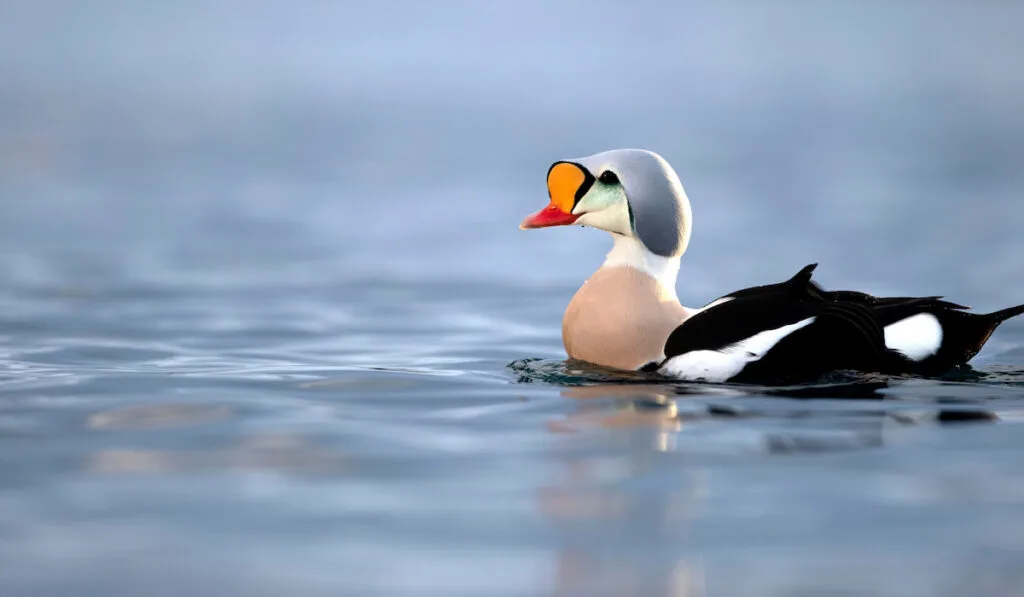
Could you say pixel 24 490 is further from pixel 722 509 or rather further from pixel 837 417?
pixel 837 417

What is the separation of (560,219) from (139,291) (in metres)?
4.83

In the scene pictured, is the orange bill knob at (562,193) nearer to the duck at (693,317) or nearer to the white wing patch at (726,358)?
the duck at (693,317)

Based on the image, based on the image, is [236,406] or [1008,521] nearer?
[1008,521]

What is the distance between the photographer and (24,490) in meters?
4.54

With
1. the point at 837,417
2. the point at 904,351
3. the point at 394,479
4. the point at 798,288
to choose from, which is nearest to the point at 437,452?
the point at 394,479

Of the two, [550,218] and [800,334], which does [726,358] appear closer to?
[800,334]

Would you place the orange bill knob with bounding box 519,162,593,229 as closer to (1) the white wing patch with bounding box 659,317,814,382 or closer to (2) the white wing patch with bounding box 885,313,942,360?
(1) the white wing patch with bounding box 659,317,814,382

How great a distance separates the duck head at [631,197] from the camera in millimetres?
6621

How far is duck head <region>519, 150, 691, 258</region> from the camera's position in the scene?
6.62 m

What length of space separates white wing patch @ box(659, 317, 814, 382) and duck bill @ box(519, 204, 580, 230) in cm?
86

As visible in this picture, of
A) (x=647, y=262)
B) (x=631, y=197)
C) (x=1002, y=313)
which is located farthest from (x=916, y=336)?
(x=631, y=197)

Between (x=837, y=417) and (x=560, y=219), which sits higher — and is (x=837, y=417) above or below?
below

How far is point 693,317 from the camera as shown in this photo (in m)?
6.46

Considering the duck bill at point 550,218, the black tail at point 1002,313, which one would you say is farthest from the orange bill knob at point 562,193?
the black tail at point 1002,313
